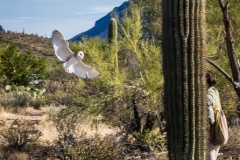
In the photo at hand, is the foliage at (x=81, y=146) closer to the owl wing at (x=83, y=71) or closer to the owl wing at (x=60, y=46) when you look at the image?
the owl wing at (x=83, y=71)

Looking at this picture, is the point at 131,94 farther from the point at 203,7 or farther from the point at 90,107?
the point at 203,7

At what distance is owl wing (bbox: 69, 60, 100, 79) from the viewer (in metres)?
7.32

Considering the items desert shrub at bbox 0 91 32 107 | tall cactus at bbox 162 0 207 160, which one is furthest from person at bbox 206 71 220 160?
desert shrub at bbox 0 91 32 107

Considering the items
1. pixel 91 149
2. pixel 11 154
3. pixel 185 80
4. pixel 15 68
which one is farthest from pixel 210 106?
pixel 15 68

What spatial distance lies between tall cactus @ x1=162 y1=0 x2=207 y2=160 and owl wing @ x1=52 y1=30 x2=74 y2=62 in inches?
121

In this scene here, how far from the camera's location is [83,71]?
7430mm

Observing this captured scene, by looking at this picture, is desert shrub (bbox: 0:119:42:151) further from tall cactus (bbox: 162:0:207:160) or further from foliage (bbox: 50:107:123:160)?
tall cactus (bbox: 162:0:207:160)

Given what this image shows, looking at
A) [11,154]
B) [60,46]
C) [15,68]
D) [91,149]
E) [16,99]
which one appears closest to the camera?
[91,149]

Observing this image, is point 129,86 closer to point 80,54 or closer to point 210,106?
point 80,54

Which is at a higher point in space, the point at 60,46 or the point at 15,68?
the point at 15,68

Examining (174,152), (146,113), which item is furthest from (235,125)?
(174,152)

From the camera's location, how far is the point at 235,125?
9.73 metres

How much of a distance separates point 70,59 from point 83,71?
30 centimetres

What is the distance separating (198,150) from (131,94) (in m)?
4.27
